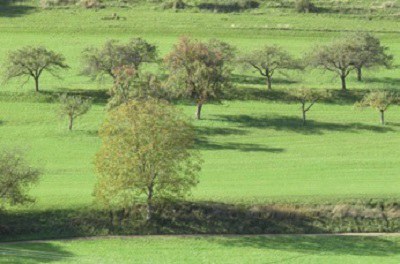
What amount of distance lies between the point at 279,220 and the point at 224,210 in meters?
5.13

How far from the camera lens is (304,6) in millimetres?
139625

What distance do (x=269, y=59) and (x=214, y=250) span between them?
49.7 m

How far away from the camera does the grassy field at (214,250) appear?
59.9 meters

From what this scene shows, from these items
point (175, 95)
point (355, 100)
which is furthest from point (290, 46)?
point (175, 95)

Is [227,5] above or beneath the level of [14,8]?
above

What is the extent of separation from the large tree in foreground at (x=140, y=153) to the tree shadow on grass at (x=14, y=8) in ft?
255

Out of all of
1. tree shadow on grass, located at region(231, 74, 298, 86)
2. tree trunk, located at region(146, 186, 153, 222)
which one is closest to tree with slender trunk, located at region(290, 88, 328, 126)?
tree shadow on grass, located at region(231, 74, 298, 86)

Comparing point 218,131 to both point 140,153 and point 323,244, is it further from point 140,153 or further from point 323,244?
point 323,244

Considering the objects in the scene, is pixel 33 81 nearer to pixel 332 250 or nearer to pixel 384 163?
pixel 384 163

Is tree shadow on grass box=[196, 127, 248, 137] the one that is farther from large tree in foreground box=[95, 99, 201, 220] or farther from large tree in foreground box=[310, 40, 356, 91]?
large tree in foreground box=[95, 99, 201, 220]

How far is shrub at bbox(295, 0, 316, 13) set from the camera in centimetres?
13912

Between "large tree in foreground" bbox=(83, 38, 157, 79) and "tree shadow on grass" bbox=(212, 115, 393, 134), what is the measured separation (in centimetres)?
1634

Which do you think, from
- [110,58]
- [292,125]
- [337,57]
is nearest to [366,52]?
[337,57]

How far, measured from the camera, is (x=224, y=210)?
2717 inches
